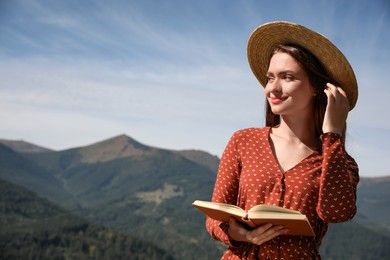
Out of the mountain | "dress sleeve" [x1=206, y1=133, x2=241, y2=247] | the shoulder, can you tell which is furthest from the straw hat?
the mountain

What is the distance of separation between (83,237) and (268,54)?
181089mm

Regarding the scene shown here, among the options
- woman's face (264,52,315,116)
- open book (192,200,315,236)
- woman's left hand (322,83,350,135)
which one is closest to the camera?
open book (192,200,315,236)

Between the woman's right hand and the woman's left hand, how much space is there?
672mm

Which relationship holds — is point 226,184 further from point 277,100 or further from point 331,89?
→ point 331,89

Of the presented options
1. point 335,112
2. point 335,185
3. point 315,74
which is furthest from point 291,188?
point 315,74

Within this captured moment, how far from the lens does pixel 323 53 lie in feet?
9.76

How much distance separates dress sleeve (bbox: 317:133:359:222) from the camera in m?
2.72

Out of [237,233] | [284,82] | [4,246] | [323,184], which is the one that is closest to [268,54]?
[284,82]

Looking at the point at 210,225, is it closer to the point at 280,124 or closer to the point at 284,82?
the point at 280,124

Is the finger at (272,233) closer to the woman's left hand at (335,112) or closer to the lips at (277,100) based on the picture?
the woman's left hand at (335,112)

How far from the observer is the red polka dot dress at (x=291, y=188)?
9.02 feet

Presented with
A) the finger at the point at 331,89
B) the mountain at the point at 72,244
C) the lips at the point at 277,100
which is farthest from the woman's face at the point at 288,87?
the mountain at the point at 72,244

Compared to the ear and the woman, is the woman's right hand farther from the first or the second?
the ear

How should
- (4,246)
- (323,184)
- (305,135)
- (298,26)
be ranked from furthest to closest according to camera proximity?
(4,246) → (305,135) → (298,26) → (323,184)
